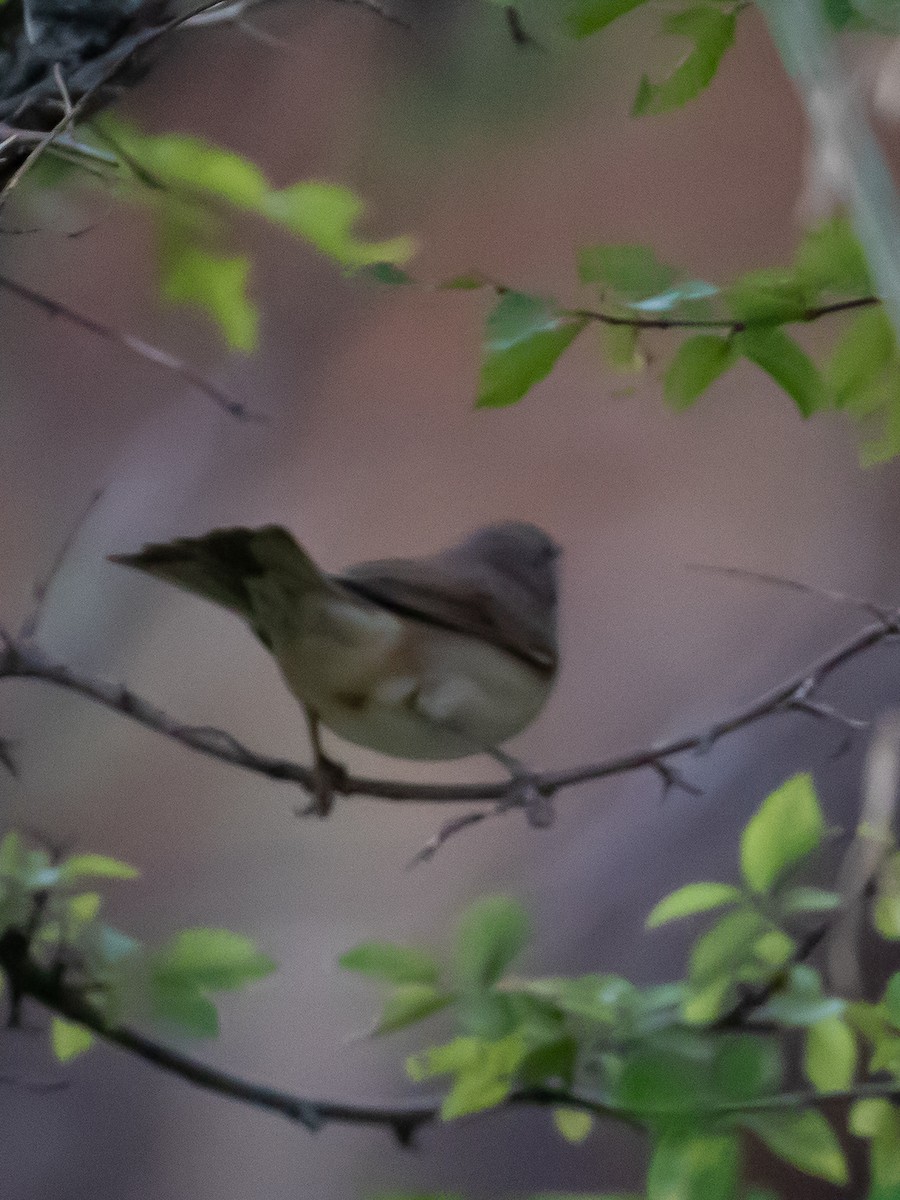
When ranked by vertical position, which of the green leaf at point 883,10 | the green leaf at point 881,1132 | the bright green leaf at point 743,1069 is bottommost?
the green leaf at point 881,1132

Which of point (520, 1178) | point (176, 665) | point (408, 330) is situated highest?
point (408, 330)

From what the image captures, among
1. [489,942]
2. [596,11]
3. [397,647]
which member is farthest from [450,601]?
[596,11]

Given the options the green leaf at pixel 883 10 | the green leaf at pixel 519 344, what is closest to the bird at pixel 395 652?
the green leaf at pixel 519 344

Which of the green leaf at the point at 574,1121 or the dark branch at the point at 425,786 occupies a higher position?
the dark branch at the point at 425,786

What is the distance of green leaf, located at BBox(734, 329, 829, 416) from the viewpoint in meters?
0.37

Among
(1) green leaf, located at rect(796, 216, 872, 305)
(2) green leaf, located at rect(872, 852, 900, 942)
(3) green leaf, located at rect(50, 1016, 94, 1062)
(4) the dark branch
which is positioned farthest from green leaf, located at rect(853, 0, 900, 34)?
(3) green leaf, located at rect(50, 1016, 94, 1062)

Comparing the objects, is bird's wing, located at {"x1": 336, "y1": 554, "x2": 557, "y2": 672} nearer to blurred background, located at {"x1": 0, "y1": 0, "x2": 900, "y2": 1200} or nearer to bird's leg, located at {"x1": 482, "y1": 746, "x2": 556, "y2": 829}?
bird's leg, located at {"x1": 482, "y1": 746, "x2": 556, "y2": 829}

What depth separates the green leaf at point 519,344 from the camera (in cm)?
36

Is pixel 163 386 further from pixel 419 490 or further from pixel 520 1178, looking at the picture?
pixel 520 1178

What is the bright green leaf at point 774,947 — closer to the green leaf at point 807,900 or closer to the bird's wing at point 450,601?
the green leaf at point 807,900

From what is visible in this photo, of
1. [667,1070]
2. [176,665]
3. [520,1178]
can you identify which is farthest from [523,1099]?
[176,665]

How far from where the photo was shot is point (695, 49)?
38 centimetres

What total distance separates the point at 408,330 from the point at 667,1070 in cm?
52

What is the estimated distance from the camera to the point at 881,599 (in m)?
0.83
